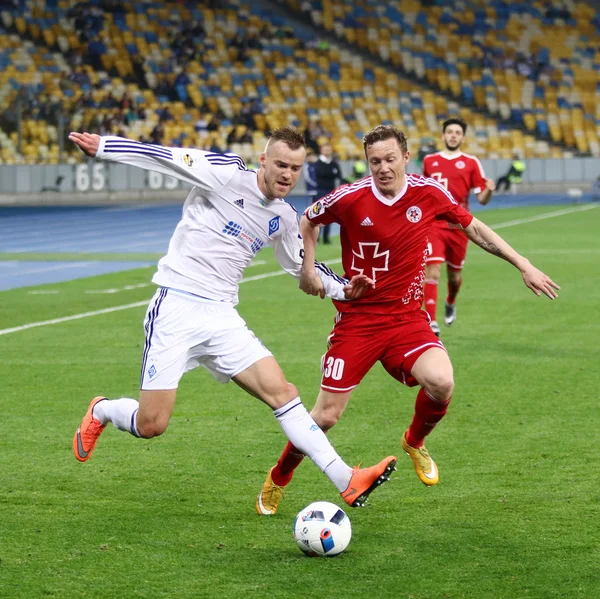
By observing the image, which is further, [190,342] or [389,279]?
[389,279]

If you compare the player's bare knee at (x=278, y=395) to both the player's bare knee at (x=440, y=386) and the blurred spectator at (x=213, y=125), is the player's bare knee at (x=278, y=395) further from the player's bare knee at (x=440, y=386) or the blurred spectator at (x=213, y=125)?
the blurred spectator at (x=213, y=125)

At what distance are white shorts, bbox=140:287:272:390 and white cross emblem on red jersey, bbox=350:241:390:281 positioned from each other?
984 mm

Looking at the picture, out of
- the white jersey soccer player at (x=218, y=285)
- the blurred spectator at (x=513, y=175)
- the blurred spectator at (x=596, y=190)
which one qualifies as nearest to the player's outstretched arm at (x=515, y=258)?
the white jersey soccer player at (x=218, y=285)

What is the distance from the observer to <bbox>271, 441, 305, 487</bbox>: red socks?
20.2 feet

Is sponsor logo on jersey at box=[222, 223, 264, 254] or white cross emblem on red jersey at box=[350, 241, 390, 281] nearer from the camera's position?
sponsor logo on jersey at box=[222, 223, 264, 254]

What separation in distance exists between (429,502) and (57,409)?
355 cm

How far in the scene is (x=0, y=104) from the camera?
118ft

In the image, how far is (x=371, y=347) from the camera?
6.56 metres

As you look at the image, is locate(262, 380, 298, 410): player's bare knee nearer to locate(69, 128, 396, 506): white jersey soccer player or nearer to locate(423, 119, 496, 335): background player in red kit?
locate(69, 128, 396, 506): white jersey soccer player

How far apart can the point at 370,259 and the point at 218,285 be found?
1043 millimetres

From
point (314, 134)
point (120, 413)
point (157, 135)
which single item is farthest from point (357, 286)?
point (314, 134)

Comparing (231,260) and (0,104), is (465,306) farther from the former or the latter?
(0,104)

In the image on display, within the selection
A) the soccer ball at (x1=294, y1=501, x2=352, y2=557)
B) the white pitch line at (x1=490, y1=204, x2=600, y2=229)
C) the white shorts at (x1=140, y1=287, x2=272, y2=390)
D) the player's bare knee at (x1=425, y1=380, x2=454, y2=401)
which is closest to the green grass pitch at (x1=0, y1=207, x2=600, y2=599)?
the soccer ball at (x1=294, y1=501, x2=352, y2=557)

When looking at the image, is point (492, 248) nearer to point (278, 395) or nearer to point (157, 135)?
point (278, 395)
